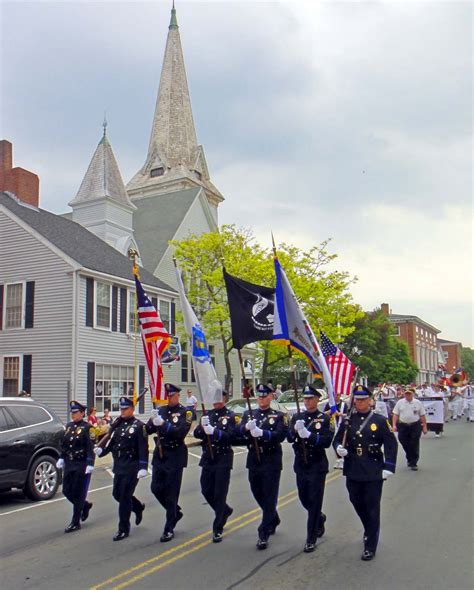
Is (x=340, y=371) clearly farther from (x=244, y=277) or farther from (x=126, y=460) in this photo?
(x=244, y=277)

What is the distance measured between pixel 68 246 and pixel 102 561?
830 inches

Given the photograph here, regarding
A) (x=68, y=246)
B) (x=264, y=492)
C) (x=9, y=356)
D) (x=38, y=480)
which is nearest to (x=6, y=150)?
(x=68, y=246)

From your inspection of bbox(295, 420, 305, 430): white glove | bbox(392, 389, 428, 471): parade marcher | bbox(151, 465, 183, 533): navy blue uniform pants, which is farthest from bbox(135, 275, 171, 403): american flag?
bbox(392, 389, 428, 471): parade marcher

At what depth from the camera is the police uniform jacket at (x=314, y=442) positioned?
7.51 metres

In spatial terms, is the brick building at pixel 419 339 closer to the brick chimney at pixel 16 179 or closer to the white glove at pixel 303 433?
the brick chimney at pixel 16 179

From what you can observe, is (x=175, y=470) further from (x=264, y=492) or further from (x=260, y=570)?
(x=260, y=570)

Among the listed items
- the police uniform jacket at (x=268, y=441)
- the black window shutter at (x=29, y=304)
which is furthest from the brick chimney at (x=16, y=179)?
the police uniform jacket at (x=268, y=441)

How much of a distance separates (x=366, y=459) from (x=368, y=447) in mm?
141

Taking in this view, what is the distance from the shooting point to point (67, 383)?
23375mm

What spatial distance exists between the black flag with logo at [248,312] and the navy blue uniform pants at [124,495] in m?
2.32

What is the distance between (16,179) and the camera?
29.2 meters

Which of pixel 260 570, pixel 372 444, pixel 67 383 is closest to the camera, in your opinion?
pixel 260 570

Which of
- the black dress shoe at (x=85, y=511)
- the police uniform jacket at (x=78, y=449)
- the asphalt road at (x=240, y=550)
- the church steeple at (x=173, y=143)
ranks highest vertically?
the church steeple at (x=173, y=143)

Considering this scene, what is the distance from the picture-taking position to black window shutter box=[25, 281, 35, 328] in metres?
25.6
